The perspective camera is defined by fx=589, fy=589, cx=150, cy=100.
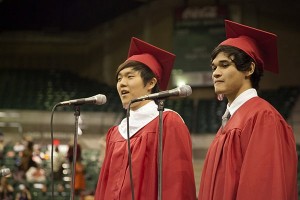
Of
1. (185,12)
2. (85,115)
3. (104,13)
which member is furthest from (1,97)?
(185,12)

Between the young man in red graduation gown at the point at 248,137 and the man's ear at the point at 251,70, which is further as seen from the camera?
the man's ear at the point at 251,70

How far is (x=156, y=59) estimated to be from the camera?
362 cm

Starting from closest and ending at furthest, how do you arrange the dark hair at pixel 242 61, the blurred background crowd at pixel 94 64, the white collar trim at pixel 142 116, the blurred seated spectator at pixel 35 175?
the dark hair at pixel 242 61 < the white collar trim at pixel 142 116 < the blurred seated spectator at pixel 35 175 < the blurred background crowd at pixel 94 64

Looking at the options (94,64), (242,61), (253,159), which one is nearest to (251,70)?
(242,61)

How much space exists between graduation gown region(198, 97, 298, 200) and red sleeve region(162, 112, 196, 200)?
1.24 feet

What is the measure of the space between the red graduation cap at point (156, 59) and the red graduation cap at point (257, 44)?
2.21 ft

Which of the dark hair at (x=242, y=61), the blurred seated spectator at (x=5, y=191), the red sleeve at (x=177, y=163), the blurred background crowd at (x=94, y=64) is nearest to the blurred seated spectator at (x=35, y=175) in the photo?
the blurred background crowd at (x=94, y=64)

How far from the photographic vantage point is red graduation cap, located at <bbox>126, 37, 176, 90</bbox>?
356 cm

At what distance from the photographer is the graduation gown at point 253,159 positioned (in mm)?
2529

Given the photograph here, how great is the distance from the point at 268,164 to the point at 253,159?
0.07 meters

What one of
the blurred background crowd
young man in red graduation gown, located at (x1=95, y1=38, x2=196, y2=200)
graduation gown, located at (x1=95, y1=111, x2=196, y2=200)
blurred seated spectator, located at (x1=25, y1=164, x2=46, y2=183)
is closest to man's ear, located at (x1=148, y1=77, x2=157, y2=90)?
young man in red graduation gown, located at (x1=95, y1=38, x2=196, y2=200)

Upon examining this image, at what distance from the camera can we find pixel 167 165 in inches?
128

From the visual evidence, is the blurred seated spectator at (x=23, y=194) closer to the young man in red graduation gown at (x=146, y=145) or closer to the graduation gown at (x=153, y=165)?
the young man in red graduation gown at (x=146, y=145)

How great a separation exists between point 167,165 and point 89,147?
8.31 m
